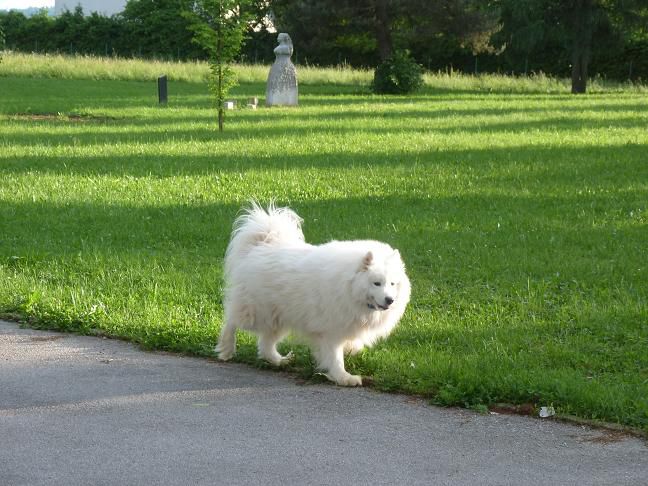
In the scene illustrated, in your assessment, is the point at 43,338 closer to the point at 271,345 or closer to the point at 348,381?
the point at 271,345

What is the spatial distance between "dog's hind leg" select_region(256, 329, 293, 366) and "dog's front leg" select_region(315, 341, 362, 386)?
1.36 feet

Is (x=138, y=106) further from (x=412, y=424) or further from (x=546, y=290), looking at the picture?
(x=412, y=424)

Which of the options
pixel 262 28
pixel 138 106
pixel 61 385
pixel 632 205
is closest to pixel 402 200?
pixel 632 205

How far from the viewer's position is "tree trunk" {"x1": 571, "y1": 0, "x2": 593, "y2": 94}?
4609 centimetres

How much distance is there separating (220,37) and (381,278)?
17986mm

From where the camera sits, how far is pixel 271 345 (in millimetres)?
7555

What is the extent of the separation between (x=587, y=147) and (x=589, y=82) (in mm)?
33036

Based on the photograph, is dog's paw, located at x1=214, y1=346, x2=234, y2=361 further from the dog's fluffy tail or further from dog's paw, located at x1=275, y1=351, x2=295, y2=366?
the dog's fluffy tail

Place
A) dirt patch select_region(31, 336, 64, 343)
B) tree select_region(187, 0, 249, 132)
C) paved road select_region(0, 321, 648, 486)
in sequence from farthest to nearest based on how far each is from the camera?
tree select_region(187, 0, 249, 132), dirt patch select_region(31, 336, 64, 343), paved road select_region(0, 321, 648, 486)

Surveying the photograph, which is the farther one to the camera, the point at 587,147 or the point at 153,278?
the point at 587,147

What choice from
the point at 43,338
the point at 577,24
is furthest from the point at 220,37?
the point at 577,24

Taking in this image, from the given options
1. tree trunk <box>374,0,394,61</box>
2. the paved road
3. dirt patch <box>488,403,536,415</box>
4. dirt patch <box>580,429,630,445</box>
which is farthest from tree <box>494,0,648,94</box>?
dirt patch <box>580,429,630,445</box>

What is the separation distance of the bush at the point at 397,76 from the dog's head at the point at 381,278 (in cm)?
3525

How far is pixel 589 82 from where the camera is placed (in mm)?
51500
